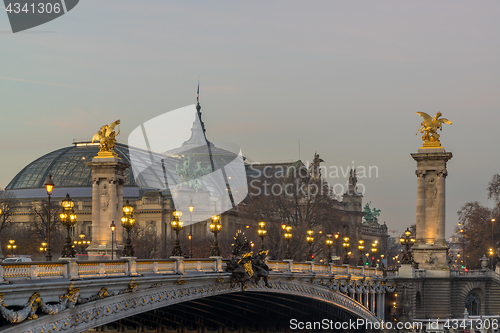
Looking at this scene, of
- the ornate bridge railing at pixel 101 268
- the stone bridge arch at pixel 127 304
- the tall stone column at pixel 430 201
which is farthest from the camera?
the tall stone column at pixel 430 201

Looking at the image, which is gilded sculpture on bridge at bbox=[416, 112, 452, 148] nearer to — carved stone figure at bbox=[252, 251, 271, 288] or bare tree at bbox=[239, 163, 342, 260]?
bare tree at bbox=[239, 163, 342, 260]

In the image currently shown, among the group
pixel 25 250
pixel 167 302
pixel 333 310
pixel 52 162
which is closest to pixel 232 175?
pixel 52 162

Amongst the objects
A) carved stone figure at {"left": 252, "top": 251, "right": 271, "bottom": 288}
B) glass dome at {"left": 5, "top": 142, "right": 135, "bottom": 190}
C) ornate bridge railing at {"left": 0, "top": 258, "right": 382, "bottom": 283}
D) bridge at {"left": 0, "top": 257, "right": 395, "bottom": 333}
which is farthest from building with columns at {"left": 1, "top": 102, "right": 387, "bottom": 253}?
ornate bridge railing at {"left": 0, "top": 258, "right": 382, "bottom": 283}

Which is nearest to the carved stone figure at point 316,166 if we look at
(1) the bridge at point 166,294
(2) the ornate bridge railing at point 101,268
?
(1) the bridge at point 166,294

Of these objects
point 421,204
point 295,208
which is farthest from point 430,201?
point 295,208

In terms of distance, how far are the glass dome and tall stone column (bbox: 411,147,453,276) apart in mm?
77928

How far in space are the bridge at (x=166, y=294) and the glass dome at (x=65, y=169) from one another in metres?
89.1

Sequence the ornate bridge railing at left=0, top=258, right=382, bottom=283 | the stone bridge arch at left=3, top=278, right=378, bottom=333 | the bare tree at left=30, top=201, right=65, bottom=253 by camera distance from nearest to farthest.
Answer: the ornate bridge railing at left=0, top=258, right=382, bottom=283 < the stone bridge arch at left=3, top=278, right=378, bottom=333 < the bare tree at left=30, top=201, right=65, bottom=253

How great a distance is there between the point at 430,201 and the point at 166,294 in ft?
150

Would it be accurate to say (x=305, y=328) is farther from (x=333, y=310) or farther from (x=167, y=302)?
(x=167, y=302)

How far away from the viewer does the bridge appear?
24.0 m

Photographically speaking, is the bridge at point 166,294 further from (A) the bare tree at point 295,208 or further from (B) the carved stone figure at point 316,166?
(B) the carved stone figure at point 316,166

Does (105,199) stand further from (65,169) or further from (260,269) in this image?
(65,169)

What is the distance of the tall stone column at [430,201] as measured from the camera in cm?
7400
